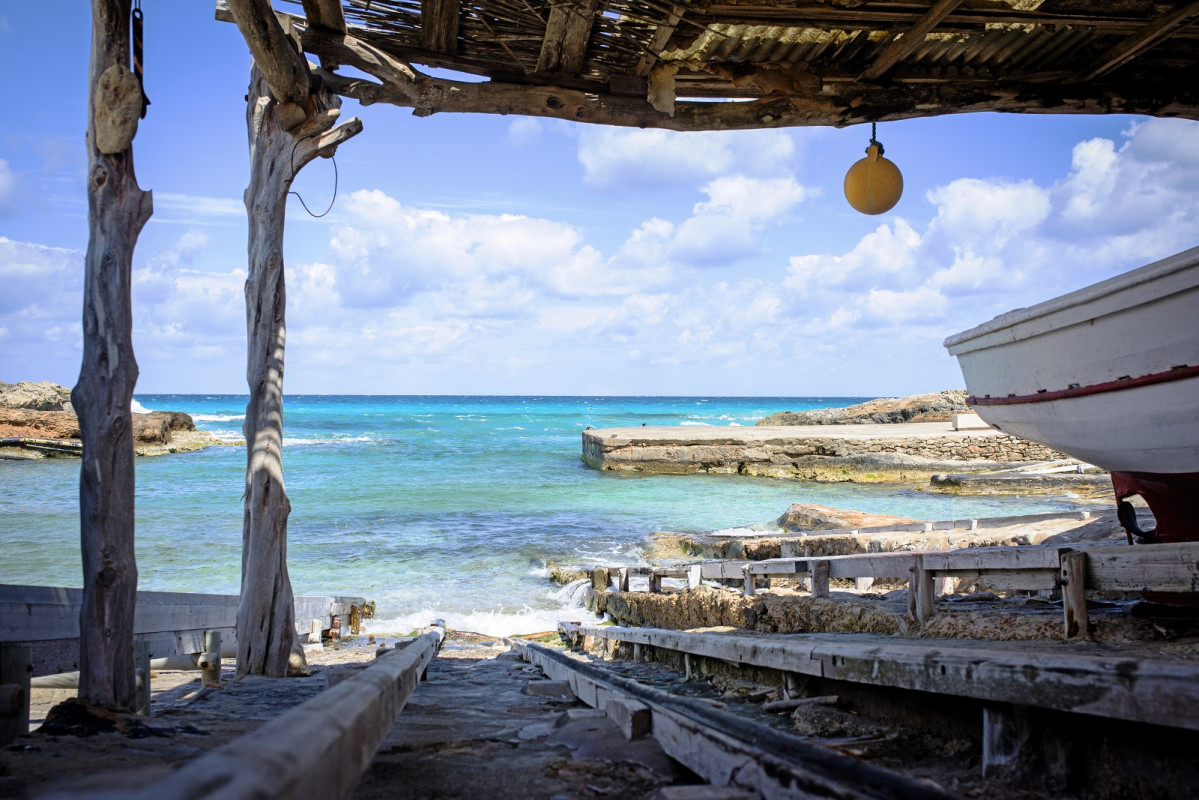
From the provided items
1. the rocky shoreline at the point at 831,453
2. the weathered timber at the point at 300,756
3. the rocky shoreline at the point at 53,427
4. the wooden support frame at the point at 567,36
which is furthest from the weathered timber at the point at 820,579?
the rocky shoreline at the point at 53,427

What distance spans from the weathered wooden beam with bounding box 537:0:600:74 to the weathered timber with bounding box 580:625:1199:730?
11.2ft

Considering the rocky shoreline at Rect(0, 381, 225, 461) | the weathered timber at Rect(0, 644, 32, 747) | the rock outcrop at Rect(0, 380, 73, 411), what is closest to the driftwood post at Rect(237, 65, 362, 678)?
the weathered timber at Rect(0, 644, 32, 747)

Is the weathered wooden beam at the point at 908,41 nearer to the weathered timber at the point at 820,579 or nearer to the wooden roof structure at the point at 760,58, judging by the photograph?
the wooden roof structure at the point at 760,58

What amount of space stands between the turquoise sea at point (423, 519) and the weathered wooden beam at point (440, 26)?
24.8 ft

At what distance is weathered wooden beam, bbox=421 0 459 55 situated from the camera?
177 inches

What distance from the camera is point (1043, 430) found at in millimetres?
5012

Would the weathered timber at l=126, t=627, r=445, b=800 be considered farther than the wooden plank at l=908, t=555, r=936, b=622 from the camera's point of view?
No

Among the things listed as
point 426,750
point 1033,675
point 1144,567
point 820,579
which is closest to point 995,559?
point 1144,567

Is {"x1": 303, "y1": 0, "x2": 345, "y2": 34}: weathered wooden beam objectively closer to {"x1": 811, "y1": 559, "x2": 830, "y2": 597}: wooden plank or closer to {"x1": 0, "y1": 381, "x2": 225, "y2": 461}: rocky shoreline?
{"x1": 811, "y1": 559, "x2": 830, "y2": 597}: wooden plank

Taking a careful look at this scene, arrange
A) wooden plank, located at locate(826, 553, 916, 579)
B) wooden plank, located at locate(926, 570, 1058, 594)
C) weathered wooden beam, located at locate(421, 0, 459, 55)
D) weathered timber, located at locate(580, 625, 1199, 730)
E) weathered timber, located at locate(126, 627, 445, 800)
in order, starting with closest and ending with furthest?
1. weathered timber, located at locate(126, 627, 445, 800)
2. weathered timber, located at locate(580, 625, 1199, 730)
3. wooden plank, located at locate(926, 570, 1058, 594)
4. weathered wooden beam, located at locate(421, 0, 459, 55)
5. wooden plank, located at locate(826, 553, 916, 579)

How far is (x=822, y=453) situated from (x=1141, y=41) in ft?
77.9

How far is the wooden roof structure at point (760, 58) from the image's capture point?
439 cm

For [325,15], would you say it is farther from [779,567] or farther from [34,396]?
[34,396]

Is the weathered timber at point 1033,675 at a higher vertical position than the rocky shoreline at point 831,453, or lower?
lower
